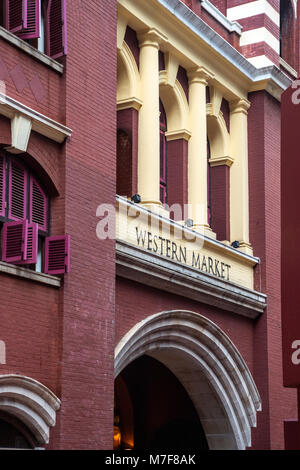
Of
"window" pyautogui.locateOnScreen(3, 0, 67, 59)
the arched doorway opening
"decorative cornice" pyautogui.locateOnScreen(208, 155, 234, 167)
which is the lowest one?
the arched doorway opening

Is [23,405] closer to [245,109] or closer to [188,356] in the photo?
[188,356]

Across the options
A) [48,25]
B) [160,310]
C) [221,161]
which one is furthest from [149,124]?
[221,161]

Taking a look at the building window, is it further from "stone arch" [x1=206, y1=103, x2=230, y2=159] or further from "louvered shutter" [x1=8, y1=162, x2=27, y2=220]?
"louvered shutter" [x1=8, y1=162, x2=27, y2=220]

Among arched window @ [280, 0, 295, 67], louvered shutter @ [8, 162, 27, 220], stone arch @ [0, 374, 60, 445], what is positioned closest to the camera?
stone arch @ [0, 374, 60, 445]

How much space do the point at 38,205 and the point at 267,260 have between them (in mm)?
7343

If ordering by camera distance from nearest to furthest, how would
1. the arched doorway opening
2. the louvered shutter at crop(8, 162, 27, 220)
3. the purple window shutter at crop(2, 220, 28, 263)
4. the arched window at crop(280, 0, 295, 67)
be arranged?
the purple window shutter at crop(2, 220, 28, 263) < the louvered shutter at crop(8, 162, 27, 220) < the arched doorway opening < the arched window at crop(280, 0, 295, 67)

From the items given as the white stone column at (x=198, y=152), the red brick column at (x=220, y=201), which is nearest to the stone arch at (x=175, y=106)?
the white stone column at (x=198, y=152)

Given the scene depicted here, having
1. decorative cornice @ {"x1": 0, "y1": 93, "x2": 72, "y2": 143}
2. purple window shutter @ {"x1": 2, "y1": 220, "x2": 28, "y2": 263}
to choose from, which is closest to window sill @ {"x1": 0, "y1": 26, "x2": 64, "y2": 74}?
decorative cornice @ {"x1": 0, "y1": 93, "x2": 72, "y2": 143}

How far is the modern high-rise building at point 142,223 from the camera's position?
14.3 metres

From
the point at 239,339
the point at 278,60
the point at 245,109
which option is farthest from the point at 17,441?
the point at 278,60

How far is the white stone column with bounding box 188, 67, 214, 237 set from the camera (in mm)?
19359

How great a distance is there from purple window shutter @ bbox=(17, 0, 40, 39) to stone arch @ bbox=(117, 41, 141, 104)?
3231mm

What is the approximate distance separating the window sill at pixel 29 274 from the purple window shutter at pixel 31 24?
10.8 ft

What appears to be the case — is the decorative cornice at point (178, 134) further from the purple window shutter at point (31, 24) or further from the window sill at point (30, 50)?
the purple window shutter at point (31, 24)
